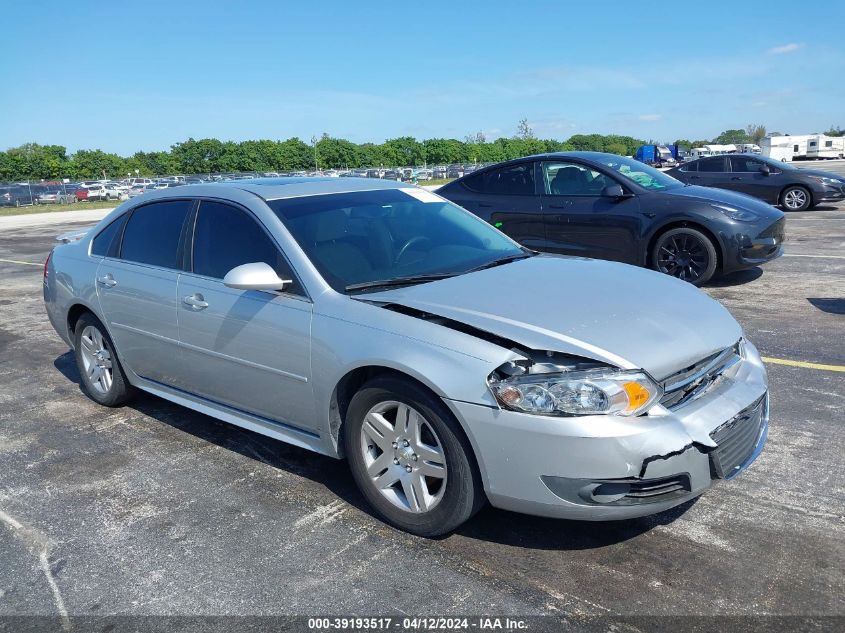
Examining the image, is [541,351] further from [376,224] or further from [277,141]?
[277,141]

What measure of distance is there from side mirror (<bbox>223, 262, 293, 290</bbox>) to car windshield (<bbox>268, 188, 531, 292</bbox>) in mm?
235

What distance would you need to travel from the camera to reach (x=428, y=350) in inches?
119

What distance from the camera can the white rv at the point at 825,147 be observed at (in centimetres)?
6091

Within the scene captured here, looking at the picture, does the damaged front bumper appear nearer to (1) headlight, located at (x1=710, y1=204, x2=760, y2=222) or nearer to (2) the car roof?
(2) the car roof

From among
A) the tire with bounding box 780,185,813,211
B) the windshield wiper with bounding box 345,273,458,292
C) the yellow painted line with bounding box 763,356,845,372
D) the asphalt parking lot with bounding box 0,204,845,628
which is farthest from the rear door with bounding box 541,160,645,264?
the tire with bounding box 780,185,813,211

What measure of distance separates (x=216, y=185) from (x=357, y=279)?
4.45ft

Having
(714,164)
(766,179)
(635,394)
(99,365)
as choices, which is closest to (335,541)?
(635,394)

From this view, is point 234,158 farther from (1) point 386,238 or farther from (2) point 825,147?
(1) point 386,238

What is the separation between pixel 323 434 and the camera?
3.56 m

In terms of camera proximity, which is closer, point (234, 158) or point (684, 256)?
point (684, 256)

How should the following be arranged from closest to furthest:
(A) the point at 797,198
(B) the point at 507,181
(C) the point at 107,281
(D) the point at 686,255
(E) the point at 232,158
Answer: (C) the point at 107,281, (D) the point at 686,255, (B) the point at 507,181, (A) the point at 797,198, (E) the point at 232,158

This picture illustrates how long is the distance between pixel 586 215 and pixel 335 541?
613 cm

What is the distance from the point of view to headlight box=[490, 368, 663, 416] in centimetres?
279

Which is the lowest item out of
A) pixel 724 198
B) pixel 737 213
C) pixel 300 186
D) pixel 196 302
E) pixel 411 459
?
pixel 411 459
